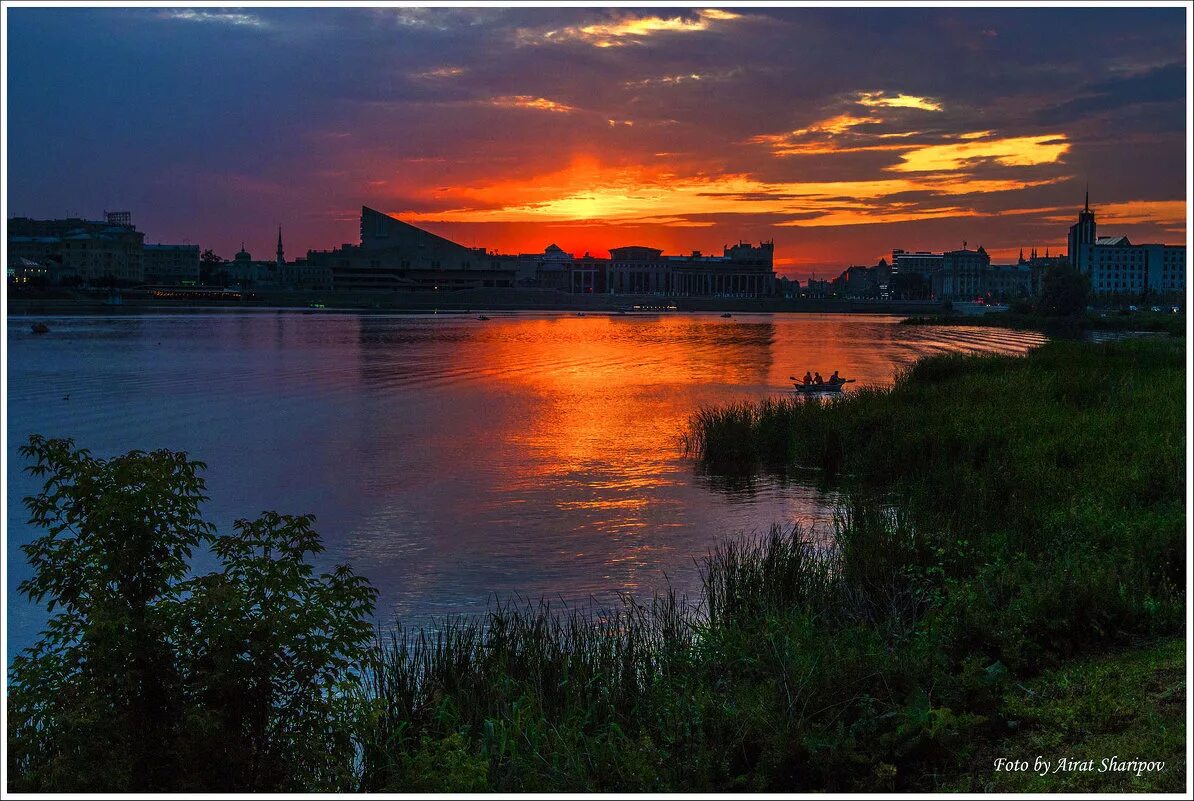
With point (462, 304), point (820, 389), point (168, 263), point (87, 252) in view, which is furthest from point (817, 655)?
point (168, 263)

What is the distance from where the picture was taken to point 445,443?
84.6 ft

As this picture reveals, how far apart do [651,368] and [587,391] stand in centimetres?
1160

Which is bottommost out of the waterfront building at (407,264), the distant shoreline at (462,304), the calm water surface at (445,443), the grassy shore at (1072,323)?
the calm water surface at (445,443)

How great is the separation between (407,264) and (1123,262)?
426 feet

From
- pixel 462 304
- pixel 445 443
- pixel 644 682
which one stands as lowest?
pixel 445 443

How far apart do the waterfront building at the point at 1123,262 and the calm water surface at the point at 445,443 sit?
138260 mm

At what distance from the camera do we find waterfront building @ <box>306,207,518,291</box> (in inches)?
7215

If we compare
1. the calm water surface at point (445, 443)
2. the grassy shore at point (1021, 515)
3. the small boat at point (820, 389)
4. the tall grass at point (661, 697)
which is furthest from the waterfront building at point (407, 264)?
the tall grass at point (661, 697)

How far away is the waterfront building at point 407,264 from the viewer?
183 m

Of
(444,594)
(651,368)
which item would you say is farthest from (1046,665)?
(651,368)

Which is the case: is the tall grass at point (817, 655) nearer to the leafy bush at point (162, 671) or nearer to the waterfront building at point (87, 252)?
the leafy bush at point (162, 671)

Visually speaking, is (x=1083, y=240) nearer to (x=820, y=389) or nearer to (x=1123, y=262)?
(x=1123, y=262)

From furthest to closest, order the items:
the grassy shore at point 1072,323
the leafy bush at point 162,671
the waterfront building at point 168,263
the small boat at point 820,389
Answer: the waterfront building at point 168,263 → the grassy shore at point 1072,323 → the small boat at point 820,389 → the leafy bush at point 162,671

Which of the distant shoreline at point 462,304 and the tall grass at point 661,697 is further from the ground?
the distant shoreline at point 462,304
